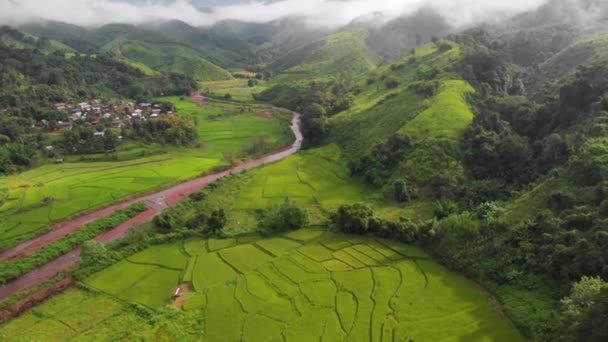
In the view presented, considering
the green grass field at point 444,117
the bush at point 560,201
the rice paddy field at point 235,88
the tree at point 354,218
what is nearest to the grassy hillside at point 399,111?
the green grass field at point 444,117

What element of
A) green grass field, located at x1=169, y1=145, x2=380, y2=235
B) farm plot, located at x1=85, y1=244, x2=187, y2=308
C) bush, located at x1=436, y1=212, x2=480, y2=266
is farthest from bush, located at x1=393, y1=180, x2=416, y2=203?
farm plot, located at x1=85, y1=244, x2=187, y2=308

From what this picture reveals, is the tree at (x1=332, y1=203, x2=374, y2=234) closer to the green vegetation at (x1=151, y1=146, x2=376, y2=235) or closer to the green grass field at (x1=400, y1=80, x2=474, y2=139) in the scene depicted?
the green vegetation at (x1=151, y1=146, x2=376, y2=235)

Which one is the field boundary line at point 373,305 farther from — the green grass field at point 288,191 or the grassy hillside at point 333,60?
the grassy hillside at point 333,60

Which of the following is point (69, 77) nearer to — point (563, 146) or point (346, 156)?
point (346, 156)

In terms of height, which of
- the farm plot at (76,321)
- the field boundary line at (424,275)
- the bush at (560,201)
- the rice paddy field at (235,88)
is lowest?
the farm plot at (76,321)

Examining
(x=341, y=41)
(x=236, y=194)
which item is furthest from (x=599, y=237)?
(x=341, y=41)
